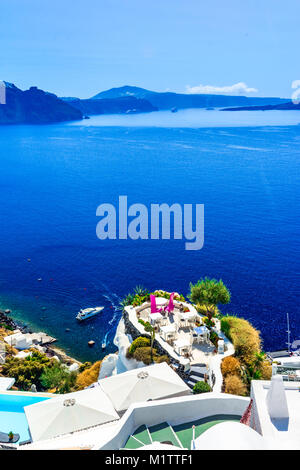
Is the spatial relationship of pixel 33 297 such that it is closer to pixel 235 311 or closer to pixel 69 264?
pixel 69 264

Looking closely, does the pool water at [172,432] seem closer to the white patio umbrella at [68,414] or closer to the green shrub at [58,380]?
the white patio umbrella at [68,414]

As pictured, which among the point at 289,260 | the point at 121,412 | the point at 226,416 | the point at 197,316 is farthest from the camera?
the point at 289,260

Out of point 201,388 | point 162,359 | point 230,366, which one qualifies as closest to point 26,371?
point 162,359

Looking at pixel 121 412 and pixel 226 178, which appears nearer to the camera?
pixel 121 412

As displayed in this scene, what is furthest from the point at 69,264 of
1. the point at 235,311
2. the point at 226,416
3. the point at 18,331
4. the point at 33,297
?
the point at 226,416

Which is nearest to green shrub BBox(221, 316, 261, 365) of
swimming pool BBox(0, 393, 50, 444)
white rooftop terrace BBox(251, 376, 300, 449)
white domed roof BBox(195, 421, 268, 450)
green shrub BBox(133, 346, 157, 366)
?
green shrub BBox(133, 346, 157, 366)
